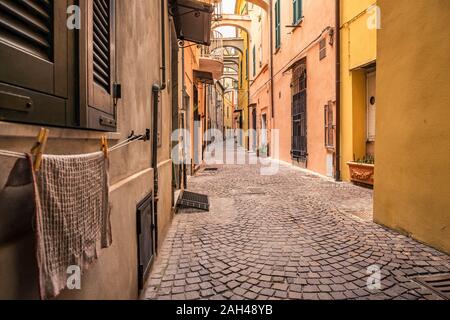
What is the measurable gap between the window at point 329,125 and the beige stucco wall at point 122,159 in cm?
645

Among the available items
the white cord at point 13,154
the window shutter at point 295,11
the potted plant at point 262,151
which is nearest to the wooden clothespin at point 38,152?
the white cord at point 13,154

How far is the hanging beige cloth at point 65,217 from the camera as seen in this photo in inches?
38.6

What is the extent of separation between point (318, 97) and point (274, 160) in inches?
266

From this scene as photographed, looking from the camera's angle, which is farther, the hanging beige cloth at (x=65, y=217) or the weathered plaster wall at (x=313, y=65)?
the weathered plaster wall at (x=313, y=65)

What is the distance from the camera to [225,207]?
5.96 m

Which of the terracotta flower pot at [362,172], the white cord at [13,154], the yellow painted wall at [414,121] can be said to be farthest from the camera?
the terracotta flower pot at [362,172]

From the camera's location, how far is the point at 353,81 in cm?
811

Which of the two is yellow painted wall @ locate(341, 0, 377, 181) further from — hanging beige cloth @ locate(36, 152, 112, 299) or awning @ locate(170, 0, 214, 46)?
hanging beige cloth @ locate(36, 152, 112, 299)

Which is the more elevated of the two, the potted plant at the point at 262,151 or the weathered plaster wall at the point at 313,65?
the weathered plaster wall at the point at 313,65

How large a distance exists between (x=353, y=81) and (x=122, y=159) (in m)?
7.54

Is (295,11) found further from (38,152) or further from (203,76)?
(38,152)

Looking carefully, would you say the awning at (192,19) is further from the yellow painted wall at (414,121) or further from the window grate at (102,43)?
the window grate at (102,43)

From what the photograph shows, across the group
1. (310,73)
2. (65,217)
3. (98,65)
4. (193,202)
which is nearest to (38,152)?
(65,217)
